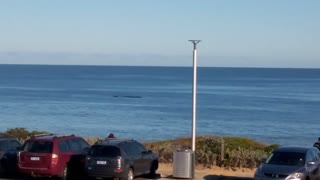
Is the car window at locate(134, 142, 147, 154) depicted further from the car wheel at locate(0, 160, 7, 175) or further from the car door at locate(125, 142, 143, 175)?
the car wheel at locate(0, 160, 7, 175)

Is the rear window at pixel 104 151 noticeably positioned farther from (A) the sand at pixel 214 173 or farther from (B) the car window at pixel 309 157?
(B) the car window at pixel 309 157

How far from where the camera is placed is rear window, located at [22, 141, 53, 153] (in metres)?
23.0

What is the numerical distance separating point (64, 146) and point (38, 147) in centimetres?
93

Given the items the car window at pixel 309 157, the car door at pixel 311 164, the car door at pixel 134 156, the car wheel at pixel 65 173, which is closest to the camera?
the car door at pixel 311 164

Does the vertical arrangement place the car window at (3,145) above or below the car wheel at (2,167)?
above

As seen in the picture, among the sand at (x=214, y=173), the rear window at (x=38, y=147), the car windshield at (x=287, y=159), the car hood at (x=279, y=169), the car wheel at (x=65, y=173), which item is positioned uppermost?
the rear window at (x=38, y=147)

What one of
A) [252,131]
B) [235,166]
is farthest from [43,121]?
[235,166]

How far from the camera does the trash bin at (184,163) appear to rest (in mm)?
24094

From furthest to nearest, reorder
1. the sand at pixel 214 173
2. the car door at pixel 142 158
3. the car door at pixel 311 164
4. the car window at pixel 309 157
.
→ 1. the sand at pixel 214 173
2. the car door at pixel 142 158
3. the car window at pixel 309 157
4. the car door at pixel 311 164

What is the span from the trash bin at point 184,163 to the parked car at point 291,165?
2.72 metres

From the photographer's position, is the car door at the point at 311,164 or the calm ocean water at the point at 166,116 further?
the calm ocean water at the point at 166,116

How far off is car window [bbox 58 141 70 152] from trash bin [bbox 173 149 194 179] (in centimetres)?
363

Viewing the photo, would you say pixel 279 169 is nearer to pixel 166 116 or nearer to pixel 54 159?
pixel 54 159

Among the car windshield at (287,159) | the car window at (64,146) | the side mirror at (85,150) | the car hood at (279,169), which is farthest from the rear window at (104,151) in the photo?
the car windshield at (287,159)
